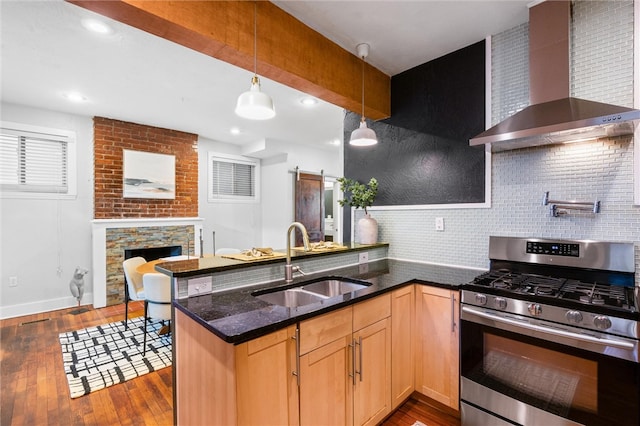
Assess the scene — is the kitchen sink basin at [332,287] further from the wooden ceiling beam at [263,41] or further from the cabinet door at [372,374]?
the wooden ceiling beam at [263,41]

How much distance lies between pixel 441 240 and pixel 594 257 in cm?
96

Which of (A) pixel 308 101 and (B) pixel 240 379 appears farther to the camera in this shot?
(A) pixel 308 101

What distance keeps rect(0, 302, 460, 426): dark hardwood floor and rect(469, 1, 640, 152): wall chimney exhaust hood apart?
179 centimetres

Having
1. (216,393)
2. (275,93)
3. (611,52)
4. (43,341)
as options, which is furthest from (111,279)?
(611,52)

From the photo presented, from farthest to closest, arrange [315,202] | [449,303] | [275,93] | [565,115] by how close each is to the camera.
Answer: [315,202], [275,93], [449,303], [565,115]

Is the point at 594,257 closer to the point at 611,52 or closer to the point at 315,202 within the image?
the point at 611,52

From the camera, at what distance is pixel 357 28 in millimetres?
2131

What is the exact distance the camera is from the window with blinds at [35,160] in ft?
11.9

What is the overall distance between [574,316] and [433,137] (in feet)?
5.45

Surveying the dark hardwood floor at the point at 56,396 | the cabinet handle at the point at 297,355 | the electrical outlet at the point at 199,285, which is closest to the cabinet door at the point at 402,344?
the cabinet handle at the point at 297,355

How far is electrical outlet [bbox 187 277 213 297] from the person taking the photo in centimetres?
159

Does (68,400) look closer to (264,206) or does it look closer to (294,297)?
(294,297)

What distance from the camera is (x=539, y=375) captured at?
1.48 metres

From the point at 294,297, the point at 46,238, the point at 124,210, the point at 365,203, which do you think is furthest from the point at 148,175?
the point at 294,297
